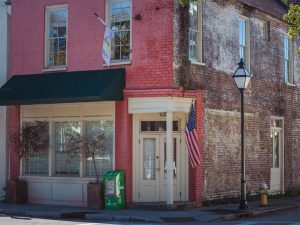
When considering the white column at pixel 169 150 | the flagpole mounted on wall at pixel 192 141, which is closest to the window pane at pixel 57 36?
the white column at pixel 169 150

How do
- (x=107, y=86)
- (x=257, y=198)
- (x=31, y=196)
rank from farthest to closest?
(x=257, y=198) < (x=31, y=196) < (x=107, y=86)

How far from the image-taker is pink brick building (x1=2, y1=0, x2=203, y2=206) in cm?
1784

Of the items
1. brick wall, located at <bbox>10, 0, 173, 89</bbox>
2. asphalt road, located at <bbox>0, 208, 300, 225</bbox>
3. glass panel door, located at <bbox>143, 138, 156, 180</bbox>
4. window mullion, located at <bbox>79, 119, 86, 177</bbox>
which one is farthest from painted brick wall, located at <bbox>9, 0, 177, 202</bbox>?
asphalt road, located at <bbox>0, 208, 300, 225</bbox>

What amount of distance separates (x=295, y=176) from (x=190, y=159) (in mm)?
7803

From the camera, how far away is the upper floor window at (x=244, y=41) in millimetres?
21234

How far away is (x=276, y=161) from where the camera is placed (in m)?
23.5

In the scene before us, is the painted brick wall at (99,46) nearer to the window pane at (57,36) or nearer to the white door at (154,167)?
the window pane at (57,36)

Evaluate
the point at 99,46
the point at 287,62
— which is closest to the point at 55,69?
the point at 99,46

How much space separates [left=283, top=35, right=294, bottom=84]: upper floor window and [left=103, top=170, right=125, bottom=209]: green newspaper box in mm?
9457

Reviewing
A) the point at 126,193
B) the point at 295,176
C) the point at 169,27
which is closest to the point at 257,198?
the point at 295,176

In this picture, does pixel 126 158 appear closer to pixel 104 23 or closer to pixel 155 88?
pixel 155 88

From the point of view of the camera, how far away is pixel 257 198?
21.6 m

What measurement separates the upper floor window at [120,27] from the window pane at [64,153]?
2.58 meters

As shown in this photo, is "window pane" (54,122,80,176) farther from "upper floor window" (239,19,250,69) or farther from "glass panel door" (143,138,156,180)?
"upper floor window" (239,19,250,69)
